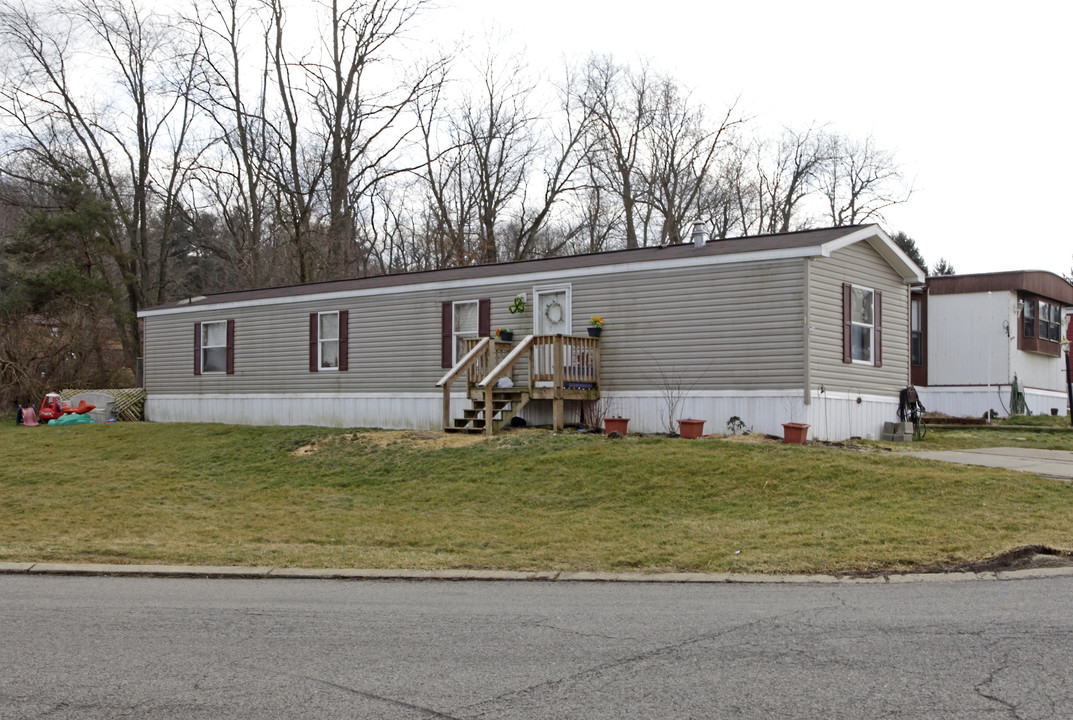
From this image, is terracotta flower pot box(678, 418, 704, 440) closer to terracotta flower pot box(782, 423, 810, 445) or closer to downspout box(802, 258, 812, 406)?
terracotta flower pot box(782, 423, 810, 445)

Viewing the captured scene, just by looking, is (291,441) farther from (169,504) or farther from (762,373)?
(762,373)

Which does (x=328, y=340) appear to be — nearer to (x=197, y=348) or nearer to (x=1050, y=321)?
(x=197, y=348)

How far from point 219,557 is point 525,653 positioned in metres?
4.64

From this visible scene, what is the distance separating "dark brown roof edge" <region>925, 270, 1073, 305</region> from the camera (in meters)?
23.7

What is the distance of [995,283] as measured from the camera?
2378 cm

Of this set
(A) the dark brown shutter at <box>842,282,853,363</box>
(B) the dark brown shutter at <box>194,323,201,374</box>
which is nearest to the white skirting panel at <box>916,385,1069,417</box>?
(A) the dark brown shutter at <box>842,282,853,363</box>

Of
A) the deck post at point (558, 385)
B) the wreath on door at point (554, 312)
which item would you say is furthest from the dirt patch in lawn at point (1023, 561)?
the wreath on door at point (554, 312)

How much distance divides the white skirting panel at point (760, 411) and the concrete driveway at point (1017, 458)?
6.48 feet

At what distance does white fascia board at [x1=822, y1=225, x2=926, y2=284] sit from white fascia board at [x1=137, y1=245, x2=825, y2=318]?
669 millimetres

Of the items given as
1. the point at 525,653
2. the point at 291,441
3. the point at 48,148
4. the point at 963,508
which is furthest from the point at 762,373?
the point at 48,148

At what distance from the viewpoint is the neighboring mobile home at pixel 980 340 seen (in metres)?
23.7

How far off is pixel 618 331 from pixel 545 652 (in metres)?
12.5

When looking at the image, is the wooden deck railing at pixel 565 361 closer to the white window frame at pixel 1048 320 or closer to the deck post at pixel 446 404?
the deck post at pixel 446 404

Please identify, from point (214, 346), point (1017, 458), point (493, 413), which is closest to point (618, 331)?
point (493, 413)
